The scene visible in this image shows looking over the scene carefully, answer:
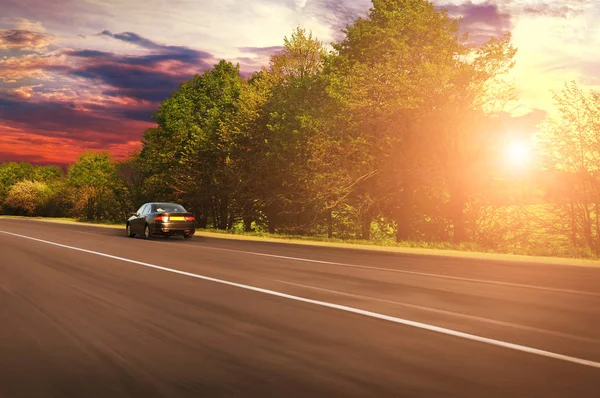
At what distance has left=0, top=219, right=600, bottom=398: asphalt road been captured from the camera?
5004 millimetres

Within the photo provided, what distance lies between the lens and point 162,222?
28.0 m

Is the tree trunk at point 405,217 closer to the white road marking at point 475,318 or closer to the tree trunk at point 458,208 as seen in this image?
the tree trunk at point 458,208

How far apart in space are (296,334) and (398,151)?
23841mm

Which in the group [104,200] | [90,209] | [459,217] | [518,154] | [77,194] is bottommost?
[90,209]

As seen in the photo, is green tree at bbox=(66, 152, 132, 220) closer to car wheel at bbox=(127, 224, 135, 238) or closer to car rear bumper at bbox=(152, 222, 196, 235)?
car wheel at bbox=(127, 224, 135, 238)

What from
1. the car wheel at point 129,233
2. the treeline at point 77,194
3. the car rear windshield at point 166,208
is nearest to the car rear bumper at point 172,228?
the car rear windshield at point 166,208

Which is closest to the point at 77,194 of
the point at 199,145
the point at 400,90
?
the point at 199,145

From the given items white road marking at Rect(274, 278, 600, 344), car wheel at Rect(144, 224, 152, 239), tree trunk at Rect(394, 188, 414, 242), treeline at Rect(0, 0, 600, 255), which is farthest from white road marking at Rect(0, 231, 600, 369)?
tree trunk at Rect(394, 188, 414, 242)

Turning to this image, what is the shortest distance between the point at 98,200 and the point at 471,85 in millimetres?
46357

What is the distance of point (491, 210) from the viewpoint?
26984mm

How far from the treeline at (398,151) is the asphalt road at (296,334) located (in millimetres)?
8380

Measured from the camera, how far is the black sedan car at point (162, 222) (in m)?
28.0

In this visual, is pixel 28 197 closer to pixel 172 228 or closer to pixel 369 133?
pixel 172 228

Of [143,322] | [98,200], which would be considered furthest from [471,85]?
[98,200]
